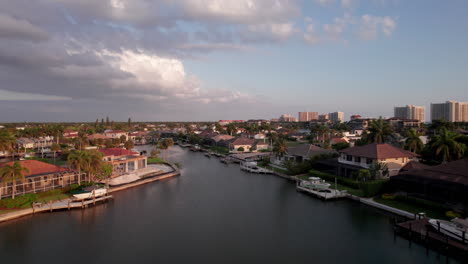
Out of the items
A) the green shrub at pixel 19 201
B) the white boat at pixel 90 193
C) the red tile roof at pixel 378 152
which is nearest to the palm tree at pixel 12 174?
Answer: the green shrub at pixel 19 201

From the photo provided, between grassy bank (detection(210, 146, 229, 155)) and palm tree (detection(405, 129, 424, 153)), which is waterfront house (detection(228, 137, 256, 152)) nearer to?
grassy bank (detection(210, 146, 229, 155))

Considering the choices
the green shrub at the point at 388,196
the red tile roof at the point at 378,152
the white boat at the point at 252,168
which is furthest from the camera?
the white boat at the point at 252,168

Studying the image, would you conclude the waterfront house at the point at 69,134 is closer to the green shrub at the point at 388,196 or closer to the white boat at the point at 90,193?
the white boat at the point at 90,193

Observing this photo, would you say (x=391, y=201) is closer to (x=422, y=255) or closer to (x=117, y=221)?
(x=422, y=255)

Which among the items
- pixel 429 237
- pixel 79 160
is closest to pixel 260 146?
pixel 79 160

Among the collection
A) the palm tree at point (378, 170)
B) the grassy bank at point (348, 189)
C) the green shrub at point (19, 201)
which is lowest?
the grassy bank at point (348, 189)

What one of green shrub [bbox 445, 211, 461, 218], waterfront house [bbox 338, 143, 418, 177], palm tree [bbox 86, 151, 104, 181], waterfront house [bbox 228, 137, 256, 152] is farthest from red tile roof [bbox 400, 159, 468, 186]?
waterfront house [bbox 228, 137, 256, 152]
